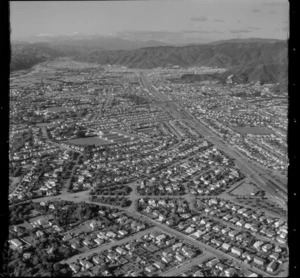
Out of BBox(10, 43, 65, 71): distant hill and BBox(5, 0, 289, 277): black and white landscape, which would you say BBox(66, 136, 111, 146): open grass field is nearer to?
BBox(5, 0, 289, 277): black and white landscape

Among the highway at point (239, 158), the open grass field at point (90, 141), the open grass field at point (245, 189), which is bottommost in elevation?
the open grass field at point (245, 189)

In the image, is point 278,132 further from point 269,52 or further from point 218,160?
point 269,52

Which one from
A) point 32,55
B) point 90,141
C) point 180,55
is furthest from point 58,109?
point 180,55

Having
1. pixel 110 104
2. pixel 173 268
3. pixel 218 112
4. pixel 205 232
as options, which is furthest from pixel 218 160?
pixel 110 104

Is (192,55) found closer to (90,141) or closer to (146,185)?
(90,141)

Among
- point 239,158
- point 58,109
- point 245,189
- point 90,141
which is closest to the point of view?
point 245,189

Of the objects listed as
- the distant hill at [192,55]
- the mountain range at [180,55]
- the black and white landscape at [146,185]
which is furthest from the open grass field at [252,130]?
the distant hill at [192,55]

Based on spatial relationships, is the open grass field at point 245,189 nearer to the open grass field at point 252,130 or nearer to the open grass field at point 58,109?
the open grass field at point 252,130

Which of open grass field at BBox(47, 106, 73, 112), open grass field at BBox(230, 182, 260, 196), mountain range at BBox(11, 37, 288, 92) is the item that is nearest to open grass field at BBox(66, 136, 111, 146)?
open grass field at BBox(230, 182, 260, 196)
